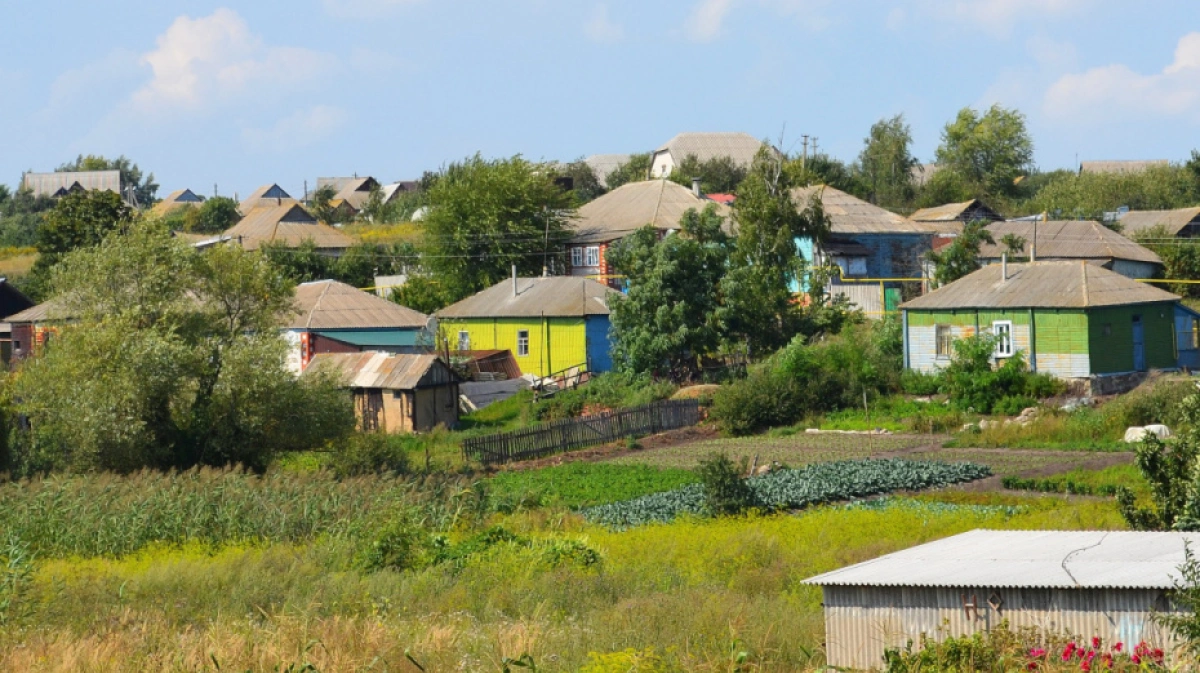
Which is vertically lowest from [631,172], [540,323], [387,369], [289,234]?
[387,369]

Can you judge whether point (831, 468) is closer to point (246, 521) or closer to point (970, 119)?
point (246, 521)

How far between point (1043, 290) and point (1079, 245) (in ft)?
61.9

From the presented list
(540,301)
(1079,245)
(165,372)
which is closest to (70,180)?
(540,301)

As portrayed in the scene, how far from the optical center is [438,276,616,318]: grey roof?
52.3 meters

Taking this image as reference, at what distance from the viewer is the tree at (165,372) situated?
95.3ft

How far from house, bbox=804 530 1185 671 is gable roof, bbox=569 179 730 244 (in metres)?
53.7

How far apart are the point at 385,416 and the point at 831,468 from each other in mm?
15991

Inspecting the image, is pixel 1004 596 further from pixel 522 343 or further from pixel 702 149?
pixel 702 149

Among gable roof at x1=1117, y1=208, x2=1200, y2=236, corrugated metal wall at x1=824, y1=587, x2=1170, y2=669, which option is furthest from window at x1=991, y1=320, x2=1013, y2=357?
corrugated metal wall at x1=824, y1=587, x2=1170, y2=669

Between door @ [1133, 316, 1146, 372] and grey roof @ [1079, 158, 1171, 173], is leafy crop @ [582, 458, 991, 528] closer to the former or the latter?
door @ [1133, 316, 1146, 372]

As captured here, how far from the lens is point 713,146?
10681 cm

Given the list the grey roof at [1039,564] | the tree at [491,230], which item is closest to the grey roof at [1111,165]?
the tree at [491,230]

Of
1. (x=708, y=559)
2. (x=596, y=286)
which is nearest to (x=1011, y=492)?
(x=708, y=559)

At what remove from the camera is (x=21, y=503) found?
22719 millimetres
